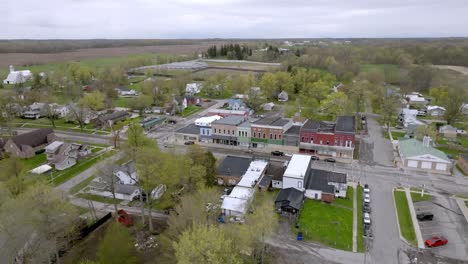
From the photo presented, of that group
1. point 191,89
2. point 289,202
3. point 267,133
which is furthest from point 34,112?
point 289,202

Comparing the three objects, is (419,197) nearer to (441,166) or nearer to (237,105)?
(441,166)

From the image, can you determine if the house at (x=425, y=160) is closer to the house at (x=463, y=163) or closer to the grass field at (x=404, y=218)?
the house at (x=463, y=163)

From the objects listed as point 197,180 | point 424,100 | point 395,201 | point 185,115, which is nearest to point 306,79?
point 424,100

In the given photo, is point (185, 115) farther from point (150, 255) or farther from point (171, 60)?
point (171, 60)

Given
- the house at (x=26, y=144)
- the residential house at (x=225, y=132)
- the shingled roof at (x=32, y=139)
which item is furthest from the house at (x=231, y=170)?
the shingled roof at (x=32, y=139)

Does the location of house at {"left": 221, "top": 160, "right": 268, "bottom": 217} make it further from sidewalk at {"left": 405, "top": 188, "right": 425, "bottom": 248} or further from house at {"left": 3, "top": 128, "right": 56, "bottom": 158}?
house at {"left": 3, "top": 128, "right": 56, "bottom": 158}

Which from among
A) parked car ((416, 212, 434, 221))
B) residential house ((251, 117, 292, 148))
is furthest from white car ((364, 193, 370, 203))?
residential house ((251, 117, 292, 148))
